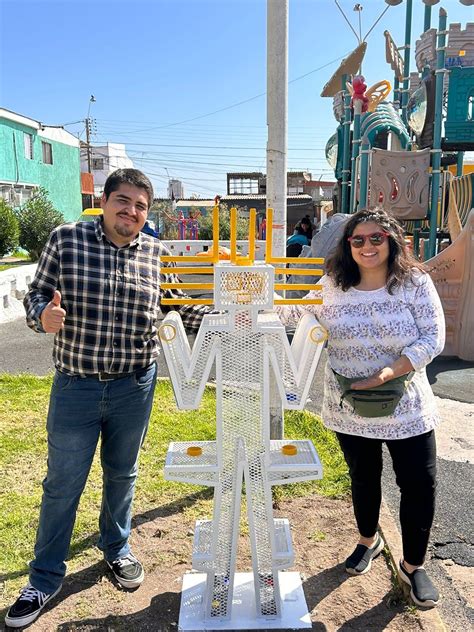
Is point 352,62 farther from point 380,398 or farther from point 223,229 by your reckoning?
point 223,229

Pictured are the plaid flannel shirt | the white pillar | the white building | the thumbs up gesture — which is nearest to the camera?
the thumbs up gesture

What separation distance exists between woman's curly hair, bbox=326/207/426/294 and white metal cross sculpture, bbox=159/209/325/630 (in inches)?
10.0

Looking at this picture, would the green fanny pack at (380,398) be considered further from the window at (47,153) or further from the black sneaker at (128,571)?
the window at (47,153)

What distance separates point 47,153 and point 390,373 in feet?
86.2

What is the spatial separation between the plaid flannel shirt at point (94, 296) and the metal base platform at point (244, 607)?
106 cm

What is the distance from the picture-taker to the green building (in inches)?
851

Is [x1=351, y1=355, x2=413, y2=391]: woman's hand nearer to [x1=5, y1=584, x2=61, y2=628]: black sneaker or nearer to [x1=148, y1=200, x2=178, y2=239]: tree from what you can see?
[x1=5, y1=584, x2=61, y2=628]: black sneaker

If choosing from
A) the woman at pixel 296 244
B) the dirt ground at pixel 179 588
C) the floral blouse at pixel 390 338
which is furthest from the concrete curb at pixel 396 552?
the woman at pixel 296 244

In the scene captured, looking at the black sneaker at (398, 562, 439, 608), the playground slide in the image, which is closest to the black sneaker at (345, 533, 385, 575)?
the black sneaker at (398, 562, 439, 608)

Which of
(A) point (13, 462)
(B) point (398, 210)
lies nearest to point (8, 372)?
(A) point (13, 462)

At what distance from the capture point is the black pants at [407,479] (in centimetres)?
235

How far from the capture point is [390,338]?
7.48ft

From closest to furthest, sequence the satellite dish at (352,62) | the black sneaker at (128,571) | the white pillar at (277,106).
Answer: the black sneaker at (128,571) → the white pillar at (277,106) → the satellite dish at (352,62)

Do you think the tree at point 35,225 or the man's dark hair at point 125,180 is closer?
the man's dark hair at point 125,180
